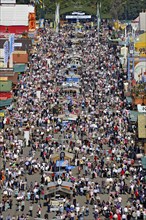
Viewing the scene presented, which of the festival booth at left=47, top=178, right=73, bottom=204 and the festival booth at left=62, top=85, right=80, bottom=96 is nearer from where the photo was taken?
the festival booth at left=47, top=178, right=73, bottom=204

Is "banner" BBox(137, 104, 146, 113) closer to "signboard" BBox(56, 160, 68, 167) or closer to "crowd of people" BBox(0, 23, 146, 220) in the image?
"crowd of people" BBox(0, 23, 146, 220)

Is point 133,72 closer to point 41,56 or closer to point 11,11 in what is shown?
point 41,56

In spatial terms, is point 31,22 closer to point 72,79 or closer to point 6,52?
point 6,52

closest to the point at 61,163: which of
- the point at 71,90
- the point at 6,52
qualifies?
the point at 71,90

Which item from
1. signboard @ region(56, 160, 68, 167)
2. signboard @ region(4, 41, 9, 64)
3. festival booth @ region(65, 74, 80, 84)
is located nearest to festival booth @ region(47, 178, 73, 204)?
signboard @ region(56, 160, 68, 167)

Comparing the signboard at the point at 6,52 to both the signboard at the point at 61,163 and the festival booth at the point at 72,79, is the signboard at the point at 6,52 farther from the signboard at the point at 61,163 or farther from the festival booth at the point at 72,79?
the signboard at the point at 61,163

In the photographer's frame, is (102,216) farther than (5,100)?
No

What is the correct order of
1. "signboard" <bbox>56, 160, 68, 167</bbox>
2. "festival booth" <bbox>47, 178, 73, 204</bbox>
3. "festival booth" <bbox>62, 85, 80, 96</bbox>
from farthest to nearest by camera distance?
"festival booth" <bbox>62, 85, 80, 96</bbox> → "signboard" <bbox>56, 160, 68, 167</bbox> → "festival booth" <bbox>47, 178, 73, 204</bbox>

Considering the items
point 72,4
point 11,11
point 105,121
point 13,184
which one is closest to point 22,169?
point 13,184
